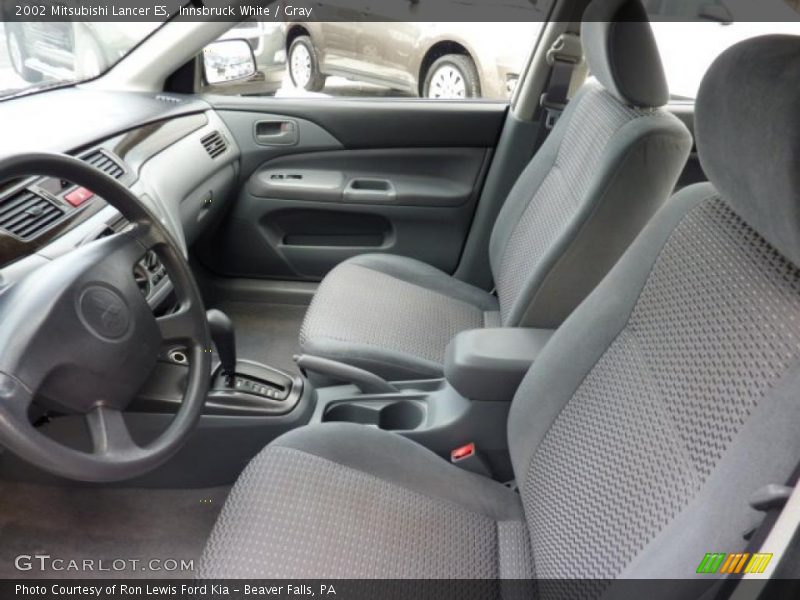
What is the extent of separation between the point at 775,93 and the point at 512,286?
878mm

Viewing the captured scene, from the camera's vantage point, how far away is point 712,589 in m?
0.71

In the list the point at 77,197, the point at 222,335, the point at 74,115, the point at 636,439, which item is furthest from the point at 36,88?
the point at 636,439

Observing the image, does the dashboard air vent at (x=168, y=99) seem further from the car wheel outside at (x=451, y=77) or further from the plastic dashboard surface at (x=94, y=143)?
the car wheel outside at (x=451, y=77)

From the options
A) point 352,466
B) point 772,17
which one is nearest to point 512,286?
point 352,466

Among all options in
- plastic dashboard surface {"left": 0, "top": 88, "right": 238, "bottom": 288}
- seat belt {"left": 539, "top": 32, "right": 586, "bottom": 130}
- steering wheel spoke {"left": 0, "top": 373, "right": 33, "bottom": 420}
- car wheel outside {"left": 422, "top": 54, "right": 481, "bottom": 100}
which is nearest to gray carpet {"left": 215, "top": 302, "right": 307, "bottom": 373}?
plastic dashboard surface {"left": 0, "top": 88, "right": 238, "bottom": 288}

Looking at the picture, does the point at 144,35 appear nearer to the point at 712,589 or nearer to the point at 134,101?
the point at 134,101

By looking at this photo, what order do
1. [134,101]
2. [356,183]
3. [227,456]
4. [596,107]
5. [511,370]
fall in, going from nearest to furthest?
[511,370] → [596,107] → [227,456] → [134,101] → [356,183]

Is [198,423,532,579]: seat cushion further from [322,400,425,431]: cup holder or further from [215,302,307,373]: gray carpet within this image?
[215,302,307,373]: gray carpet

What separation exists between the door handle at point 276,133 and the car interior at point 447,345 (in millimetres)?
12

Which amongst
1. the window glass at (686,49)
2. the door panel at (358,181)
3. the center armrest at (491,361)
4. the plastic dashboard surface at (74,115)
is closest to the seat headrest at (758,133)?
the center armrest at (491,361)

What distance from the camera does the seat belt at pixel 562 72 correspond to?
1.94 metres

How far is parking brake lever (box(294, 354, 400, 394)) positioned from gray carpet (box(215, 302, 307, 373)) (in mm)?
678

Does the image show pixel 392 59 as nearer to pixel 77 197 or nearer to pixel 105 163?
pixel 105 163

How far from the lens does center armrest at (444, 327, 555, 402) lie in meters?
1.29
